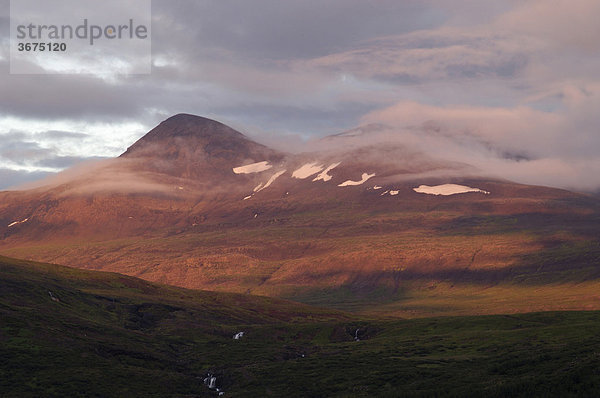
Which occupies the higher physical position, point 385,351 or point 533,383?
point 533,383

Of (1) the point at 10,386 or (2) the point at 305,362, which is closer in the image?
(1) the point at 10,386

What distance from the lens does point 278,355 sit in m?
156

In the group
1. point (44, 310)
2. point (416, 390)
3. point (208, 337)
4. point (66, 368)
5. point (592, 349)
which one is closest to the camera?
point (416, 390)

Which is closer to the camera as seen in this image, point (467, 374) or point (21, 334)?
point (467, 374)

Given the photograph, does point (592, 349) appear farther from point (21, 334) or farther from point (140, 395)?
point (21, 334)

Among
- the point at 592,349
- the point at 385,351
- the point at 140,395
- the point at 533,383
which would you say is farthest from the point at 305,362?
the point at 533,383

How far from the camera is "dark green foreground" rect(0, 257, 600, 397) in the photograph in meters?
103

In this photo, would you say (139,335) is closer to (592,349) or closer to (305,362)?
(305,362)

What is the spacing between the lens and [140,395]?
114 metres

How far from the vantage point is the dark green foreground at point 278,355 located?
10338 centimetres

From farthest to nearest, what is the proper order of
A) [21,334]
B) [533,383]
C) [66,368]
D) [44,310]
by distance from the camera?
1. [44,310]
2. [21,334]
3. [66,368]
4. [533,383]

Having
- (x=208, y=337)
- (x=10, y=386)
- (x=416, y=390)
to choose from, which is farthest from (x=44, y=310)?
(x=416, y=390)

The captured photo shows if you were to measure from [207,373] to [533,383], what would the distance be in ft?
248

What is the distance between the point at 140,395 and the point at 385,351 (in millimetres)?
58254
